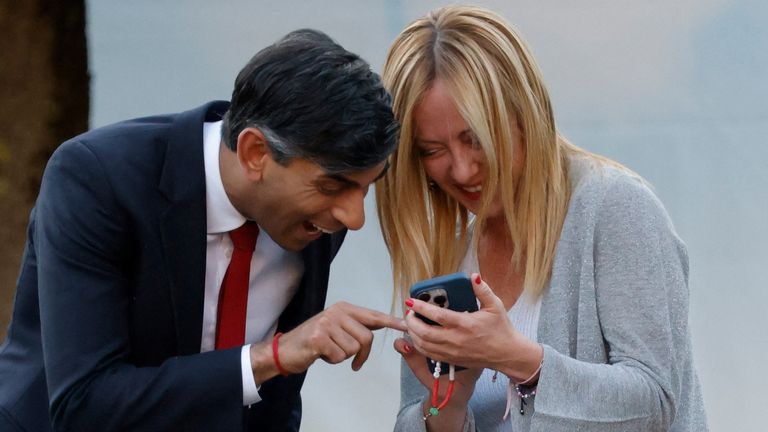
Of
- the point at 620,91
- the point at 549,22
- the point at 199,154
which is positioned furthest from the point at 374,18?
the point at 199,154

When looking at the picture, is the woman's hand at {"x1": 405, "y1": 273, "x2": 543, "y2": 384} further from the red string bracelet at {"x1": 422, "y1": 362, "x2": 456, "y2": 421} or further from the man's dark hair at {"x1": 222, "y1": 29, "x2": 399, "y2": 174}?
the man's dark hair at {"x1": 222, "y1": 29, "x2": 399, "y2": 174}

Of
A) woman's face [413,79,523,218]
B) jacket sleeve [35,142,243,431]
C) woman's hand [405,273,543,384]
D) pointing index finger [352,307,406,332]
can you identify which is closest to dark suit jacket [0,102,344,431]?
jacket sleeve [35,142,243,431]

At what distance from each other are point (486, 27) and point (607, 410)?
842mm

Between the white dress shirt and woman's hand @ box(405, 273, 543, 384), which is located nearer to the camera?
woman's hand @ box(405, 273, 543, 384)

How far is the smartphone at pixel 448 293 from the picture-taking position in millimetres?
2398

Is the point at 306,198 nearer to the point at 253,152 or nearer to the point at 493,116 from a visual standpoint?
the point at 253,152

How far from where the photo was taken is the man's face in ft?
8.09

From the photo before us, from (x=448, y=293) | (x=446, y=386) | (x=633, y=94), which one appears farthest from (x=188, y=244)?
(x=633, y=94)

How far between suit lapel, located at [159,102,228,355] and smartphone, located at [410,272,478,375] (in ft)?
1.40

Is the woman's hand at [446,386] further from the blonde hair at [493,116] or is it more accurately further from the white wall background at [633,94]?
the white wall background at [633,94]

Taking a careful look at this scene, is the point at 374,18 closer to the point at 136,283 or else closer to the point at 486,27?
the point at 486,27

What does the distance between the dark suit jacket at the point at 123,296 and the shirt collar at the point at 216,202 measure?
5 centimetres

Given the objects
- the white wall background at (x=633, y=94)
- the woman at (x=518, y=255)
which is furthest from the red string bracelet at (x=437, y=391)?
the white wall background at (x=633, y=94)

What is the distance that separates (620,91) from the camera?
13.2 feet
